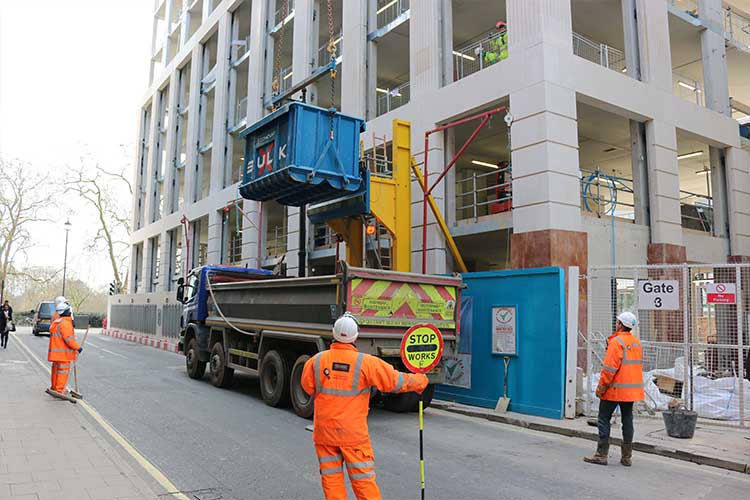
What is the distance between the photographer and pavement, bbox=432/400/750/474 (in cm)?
701

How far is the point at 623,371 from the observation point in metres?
6.78

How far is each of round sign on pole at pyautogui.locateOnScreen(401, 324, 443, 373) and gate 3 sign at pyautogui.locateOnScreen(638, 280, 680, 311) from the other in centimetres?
517

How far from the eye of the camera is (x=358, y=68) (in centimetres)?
1852

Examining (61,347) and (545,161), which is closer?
(61,347)

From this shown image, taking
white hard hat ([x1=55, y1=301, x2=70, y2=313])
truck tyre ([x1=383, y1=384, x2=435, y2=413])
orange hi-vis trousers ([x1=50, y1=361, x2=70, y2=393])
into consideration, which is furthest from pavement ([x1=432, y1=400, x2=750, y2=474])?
white hard hat ([x1=55, y1=301, x2=70, y2=313])

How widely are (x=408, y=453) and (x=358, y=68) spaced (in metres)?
14.1

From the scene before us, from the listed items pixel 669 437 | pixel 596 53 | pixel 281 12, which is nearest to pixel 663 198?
pixel 596 53

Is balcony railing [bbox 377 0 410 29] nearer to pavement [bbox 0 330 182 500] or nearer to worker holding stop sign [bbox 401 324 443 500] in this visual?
pavement [bbox 0 330 182 500]

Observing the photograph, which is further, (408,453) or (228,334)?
(228,334)

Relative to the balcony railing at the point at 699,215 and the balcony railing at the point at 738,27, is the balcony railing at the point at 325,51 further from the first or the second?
the balcony railing at the point at 738,27

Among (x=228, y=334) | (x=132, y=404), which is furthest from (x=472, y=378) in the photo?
(x=132, y=404)

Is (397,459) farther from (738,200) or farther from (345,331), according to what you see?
(738,200)

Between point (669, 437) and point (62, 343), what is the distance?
9888 millimetres

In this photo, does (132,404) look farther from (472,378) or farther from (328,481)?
(328,481)
